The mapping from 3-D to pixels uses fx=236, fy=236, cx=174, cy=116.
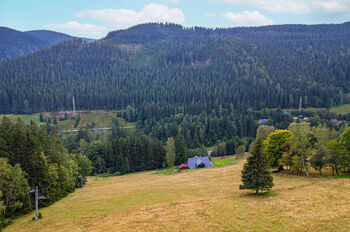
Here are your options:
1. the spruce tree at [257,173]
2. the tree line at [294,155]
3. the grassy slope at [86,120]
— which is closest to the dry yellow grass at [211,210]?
the spruce tree at [257,173]

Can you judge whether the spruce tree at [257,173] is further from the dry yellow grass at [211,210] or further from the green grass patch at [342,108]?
the green grass patch at [342,108]

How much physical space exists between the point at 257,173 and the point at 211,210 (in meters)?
10.3

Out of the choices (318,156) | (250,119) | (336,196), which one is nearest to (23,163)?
(336,196)

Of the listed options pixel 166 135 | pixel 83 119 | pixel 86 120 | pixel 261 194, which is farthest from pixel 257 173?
pixel 83 119

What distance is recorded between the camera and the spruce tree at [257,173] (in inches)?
1401

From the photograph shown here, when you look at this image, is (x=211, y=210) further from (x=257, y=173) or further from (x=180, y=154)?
(x=180, y=154)

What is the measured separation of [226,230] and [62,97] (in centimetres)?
20059

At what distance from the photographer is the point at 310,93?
572 ft

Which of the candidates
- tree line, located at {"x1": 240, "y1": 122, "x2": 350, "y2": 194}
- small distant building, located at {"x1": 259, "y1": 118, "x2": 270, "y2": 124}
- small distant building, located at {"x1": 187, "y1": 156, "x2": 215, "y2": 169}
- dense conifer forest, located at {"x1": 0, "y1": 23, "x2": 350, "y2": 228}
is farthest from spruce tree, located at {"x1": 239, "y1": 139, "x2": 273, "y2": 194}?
small distant building, located at {"x1": 259, "y1": 118, "x2": 270, "y2": 124}

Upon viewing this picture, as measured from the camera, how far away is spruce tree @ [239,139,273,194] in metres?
35.6

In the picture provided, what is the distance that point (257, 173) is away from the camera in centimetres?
3597

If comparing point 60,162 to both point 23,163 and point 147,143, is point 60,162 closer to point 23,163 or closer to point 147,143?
point 23,163

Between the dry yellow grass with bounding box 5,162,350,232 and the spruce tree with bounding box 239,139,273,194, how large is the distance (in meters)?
1.59

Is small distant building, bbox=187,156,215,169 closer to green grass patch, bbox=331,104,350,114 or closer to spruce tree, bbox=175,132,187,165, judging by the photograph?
spruce tree, bbox=175,132,187,165
